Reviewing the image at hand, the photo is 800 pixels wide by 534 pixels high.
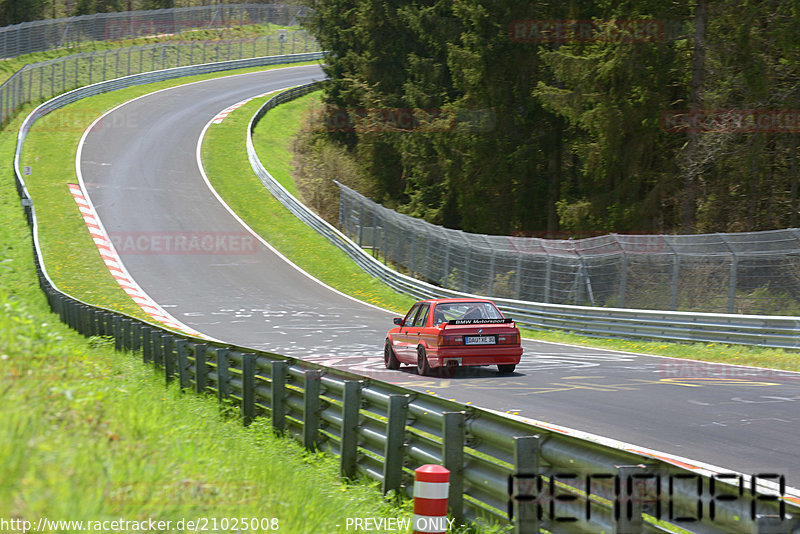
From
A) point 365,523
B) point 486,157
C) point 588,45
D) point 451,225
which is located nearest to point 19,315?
point 365,523

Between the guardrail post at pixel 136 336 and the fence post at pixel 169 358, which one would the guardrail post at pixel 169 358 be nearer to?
the fence post at pixel 169 358

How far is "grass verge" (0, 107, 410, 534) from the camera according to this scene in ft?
15.8

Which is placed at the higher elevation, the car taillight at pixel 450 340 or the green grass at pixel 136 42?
the green grass at pixel 136 42

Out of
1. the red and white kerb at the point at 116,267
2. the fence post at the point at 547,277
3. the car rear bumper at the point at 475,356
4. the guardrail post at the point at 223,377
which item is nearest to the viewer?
the guardrail post at the point at 223,377

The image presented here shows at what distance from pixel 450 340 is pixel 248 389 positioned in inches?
241

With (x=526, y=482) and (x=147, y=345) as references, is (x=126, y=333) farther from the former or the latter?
(x=526, y=482)

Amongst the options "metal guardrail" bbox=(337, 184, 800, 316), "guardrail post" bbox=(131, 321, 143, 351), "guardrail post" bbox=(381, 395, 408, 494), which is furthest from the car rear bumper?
"guardrail post" bbox=(381, 395, 408, 494)

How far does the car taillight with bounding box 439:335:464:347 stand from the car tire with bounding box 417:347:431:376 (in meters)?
0.74

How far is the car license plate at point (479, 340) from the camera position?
17328 mm

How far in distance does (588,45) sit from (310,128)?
35352 mm

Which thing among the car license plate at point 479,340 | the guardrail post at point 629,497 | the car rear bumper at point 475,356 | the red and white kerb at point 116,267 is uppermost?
the guardrail post at point 629,497

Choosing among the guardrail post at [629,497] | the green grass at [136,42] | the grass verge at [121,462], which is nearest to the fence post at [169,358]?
the grass verge at [121,462]

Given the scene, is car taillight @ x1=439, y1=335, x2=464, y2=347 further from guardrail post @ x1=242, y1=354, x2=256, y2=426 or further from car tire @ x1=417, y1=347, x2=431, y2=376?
guardrail post @ x1=242, y1=354, x2=256, y2=426

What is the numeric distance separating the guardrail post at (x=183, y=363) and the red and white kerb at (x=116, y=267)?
1245 cm
